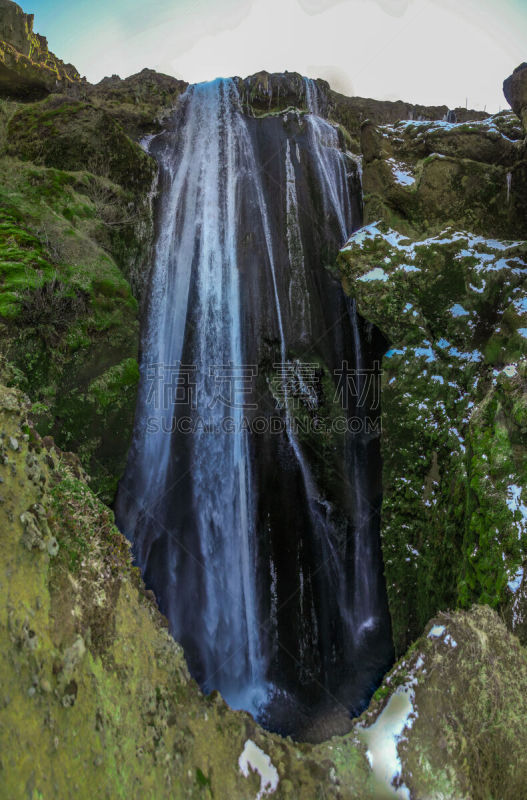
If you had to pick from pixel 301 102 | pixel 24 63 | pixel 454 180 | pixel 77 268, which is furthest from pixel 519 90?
pixel 24 63

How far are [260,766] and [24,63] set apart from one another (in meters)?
22.1

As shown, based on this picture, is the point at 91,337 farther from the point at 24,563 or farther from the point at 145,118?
the point at 145,118

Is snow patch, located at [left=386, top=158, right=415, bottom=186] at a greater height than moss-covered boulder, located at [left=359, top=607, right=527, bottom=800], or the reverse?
snow patch, located at [left=386, top=158, right=415, bottom=186]

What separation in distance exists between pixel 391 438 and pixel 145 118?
1316 cm

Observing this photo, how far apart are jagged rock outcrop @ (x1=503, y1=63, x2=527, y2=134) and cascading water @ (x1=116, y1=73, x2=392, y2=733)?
14.8ft

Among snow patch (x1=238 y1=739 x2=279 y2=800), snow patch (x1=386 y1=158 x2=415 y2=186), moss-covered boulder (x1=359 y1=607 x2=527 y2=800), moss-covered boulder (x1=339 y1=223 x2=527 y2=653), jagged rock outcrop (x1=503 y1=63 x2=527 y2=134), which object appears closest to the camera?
snow patch (x1=238 y1=739 x2=279 y2=800)

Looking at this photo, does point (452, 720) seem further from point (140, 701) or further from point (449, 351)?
point (449, 351)

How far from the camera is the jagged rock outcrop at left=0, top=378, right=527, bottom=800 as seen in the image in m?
2.44

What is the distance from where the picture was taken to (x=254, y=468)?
9.63m

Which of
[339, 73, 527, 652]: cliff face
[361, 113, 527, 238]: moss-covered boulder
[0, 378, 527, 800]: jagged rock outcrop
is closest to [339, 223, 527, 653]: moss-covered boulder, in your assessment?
[339, 73, 527, 652]: cliff face

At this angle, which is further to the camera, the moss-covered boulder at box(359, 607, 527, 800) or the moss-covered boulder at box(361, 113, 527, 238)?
the moss-covered boulder at box(361, 113, 527, 238)

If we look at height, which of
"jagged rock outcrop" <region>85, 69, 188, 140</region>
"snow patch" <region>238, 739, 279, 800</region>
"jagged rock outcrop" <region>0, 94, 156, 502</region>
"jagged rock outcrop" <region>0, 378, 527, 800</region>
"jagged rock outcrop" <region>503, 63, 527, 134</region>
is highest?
"jagged rock outcrop" <region>85, 69, 188, 140</region>

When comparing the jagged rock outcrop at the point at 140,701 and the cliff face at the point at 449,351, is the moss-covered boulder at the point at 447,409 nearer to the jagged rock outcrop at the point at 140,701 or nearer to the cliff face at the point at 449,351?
the cliff face at the point at 449,351

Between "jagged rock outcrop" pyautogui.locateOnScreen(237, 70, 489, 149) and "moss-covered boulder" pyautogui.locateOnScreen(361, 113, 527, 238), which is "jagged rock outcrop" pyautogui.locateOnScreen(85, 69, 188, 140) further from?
"moss-covered boulder" pyautogui.locateOnScreen(361, 113, 527, 238)
